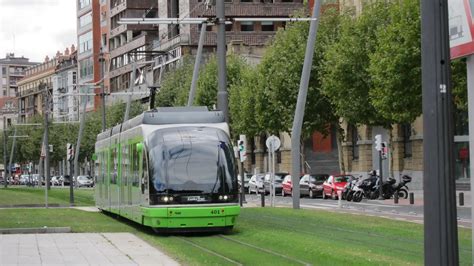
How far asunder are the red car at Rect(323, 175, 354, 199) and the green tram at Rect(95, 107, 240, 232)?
30.6 m

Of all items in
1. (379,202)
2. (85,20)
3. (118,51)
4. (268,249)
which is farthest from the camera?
(85,20)

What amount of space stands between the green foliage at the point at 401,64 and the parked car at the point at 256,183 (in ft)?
82.6

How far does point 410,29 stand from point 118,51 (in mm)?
86366

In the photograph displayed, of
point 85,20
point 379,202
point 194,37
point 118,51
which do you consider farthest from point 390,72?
point 85,20

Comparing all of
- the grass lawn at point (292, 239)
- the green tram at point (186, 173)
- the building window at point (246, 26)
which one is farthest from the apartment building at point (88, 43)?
the green tram at point (186, 173)

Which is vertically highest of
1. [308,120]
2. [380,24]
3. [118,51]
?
[118,51]

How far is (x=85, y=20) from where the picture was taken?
14212 centimetres

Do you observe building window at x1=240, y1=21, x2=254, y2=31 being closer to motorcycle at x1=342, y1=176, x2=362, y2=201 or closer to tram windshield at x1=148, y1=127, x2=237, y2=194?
motorcycle at x1=342, y1=176, x2=362, y2=201

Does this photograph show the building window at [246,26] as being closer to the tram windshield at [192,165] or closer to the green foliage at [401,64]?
the green foliage at [401,64]

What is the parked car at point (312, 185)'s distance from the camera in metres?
61.2

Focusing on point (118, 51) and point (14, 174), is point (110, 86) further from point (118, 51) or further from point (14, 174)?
point (14, 174)

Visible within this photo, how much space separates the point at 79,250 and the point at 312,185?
139ft

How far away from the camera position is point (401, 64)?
1703 inches

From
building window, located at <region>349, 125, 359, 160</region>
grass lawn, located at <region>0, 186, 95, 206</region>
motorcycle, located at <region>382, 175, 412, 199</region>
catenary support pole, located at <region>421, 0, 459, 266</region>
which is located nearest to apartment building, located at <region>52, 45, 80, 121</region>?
grass lawn, located at <region>0, 186, 95, 206</region>
